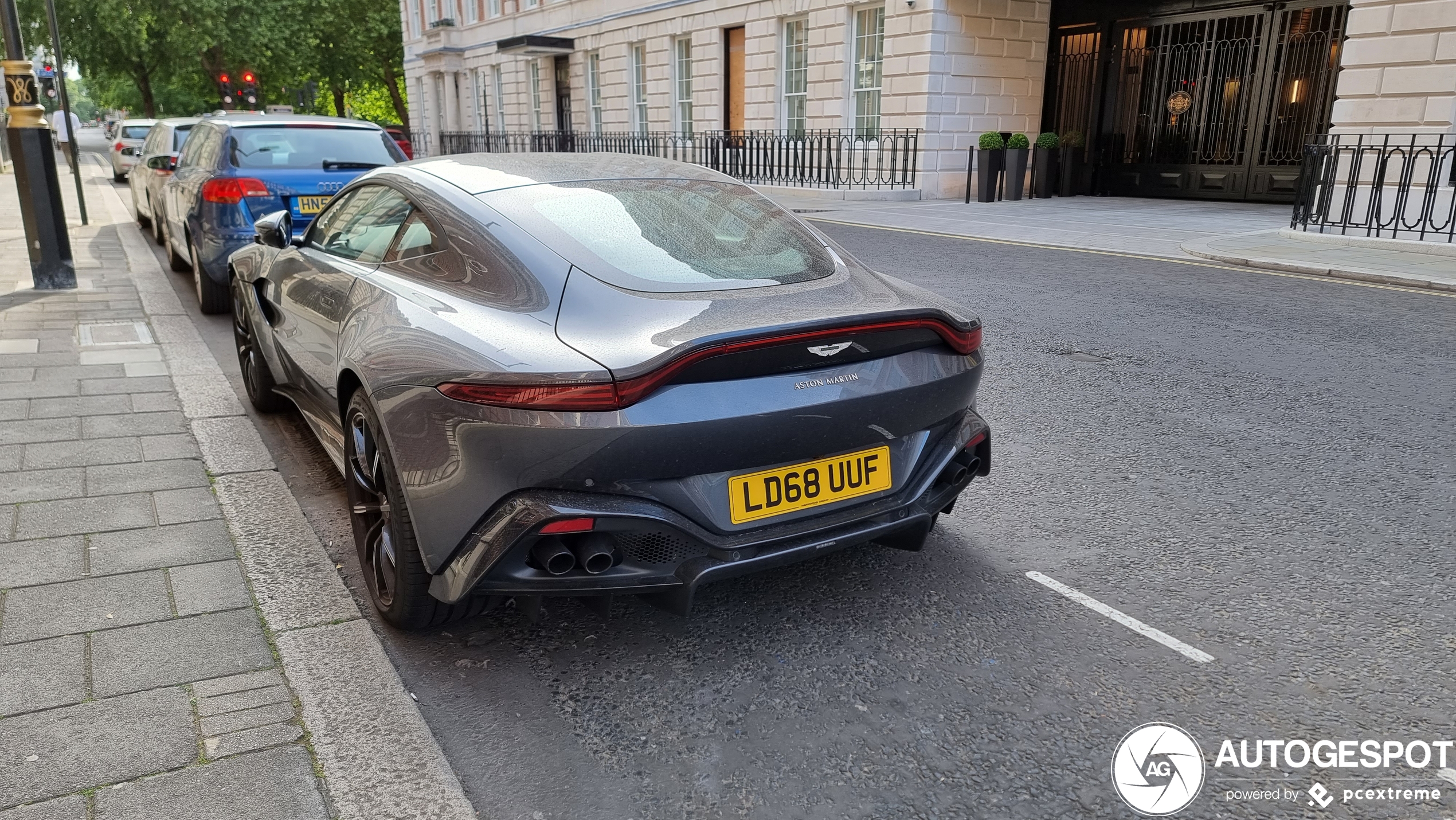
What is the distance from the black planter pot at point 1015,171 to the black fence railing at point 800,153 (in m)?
1.87

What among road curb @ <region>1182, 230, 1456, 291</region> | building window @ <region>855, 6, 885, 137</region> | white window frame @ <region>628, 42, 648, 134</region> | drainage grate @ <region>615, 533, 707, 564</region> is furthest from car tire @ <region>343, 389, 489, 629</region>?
white window frame @ <region>628, 42, 648, 134</region>

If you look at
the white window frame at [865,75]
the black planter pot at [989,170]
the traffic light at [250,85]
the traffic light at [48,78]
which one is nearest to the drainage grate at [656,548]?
the black planter pot at [989,170]

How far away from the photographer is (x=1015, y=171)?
1983 cm

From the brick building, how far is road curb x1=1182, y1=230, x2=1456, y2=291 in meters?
4.90

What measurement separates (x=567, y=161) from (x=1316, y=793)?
304cm

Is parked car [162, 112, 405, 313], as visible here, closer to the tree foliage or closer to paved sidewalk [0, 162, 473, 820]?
paved sidewalk [0, 162, 473, 820]

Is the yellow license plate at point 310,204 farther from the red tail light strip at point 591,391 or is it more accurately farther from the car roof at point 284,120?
the red tail light strip at point 591,391

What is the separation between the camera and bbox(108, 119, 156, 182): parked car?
24312 mm

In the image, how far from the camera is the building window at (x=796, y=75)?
78.6 ft

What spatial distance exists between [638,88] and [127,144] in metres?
13.7

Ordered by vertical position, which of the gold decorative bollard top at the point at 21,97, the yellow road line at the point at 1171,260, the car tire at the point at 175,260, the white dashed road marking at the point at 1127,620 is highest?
the gold decorative bollard top at the point at 21,97

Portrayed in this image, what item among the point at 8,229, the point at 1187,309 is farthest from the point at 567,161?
the point at 8,229

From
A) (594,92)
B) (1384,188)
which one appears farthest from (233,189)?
(594,92)

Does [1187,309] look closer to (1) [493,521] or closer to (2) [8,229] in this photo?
(1) [493,521]
